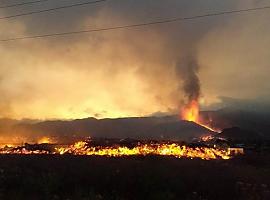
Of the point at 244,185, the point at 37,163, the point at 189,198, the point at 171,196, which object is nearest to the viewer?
the point at 171,196

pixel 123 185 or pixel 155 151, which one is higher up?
pixel 155 151

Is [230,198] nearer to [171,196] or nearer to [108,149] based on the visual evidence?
[171,196]

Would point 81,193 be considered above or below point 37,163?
below

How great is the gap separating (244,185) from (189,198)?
18.9ft

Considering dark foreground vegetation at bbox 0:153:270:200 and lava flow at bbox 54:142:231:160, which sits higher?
lava flow at bbox 54:142:231:160

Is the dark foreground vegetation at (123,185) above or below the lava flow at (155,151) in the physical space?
below

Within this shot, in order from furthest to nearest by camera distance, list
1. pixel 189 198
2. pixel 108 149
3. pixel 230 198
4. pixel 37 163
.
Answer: pixel 108 149 → pixel 37 163 → pixel 230 198 → pixel 189 198

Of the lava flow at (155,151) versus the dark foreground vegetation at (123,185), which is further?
the lava flow at (155,151)

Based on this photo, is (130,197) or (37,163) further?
(37,163)

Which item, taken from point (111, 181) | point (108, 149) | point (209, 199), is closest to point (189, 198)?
point (209, 199)

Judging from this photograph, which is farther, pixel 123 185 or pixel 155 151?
pixel 155 151

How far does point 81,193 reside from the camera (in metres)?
22.7

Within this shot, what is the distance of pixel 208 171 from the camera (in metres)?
32.3

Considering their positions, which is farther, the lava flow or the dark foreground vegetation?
the lava flow
